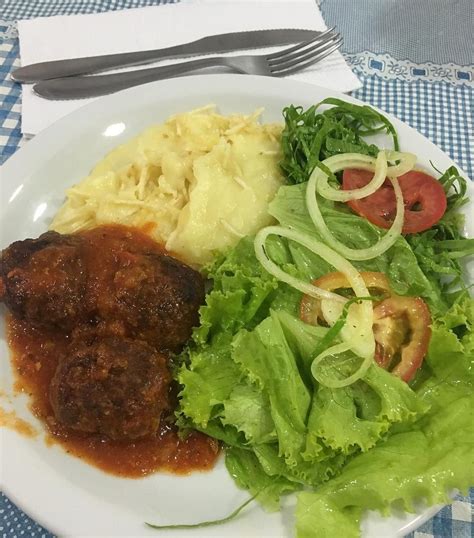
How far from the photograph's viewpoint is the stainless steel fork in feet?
14.1

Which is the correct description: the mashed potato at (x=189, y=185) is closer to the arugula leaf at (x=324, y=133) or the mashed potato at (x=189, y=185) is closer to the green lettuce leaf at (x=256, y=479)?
the arugula leaf at (x=324, y=133)

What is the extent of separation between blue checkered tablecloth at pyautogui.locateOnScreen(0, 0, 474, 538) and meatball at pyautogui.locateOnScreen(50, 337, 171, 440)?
2.22 m

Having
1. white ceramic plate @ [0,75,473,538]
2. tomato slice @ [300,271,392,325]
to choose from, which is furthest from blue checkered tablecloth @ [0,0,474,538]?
tomato slice @ [300,271,392,325]

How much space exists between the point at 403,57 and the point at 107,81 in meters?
2.73

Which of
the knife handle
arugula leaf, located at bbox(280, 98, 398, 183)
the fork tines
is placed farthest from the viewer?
the fork tines

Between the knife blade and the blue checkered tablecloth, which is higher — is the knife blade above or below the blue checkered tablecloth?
above

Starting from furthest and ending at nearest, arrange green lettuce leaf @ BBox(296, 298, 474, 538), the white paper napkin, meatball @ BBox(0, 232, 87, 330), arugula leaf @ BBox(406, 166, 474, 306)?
the white paper napkin < arugula leaf @ BBox(406, 166, 474, 306) < meatball @ BBox(0, 232, 87, 330) < green lettuce leaf @ BBox(296, 298, 474, 538)

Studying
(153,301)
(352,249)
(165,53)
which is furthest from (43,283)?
(165,53)

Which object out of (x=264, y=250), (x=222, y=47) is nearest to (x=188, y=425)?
(x=264, y=250)

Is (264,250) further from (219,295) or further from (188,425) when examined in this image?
(188,425)

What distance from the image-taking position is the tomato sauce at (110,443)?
2.73 m

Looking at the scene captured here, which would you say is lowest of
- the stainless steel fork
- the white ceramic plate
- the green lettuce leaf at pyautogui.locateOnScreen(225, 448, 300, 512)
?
the green lettuce leaf at pyautogui.locateOnScreen(225, 448, 300, 512)

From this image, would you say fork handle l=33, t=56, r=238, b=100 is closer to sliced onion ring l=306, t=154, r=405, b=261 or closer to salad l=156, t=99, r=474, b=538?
salad l=156, t=99, r=474, b=538

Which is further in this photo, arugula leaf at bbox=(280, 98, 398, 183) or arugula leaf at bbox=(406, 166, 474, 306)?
arugula leaf at bbox=(280, 98, 398, 183)
